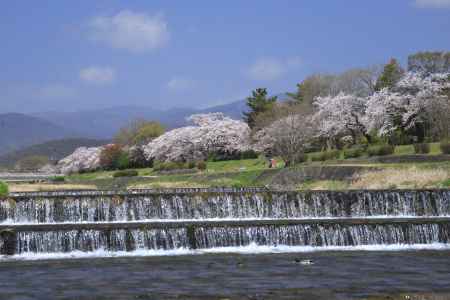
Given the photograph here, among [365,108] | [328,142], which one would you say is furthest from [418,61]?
[328,142]

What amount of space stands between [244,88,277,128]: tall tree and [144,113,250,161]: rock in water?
51.7 inches

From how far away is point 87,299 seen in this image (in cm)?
1873

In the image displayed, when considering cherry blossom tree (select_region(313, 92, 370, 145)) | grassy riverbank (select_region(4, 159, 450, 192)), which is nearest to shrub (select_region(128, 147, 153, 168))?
grassy riverbank (select_region(4, 159, 450, 192))

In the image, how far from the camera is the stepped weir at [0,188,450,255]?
2897cm

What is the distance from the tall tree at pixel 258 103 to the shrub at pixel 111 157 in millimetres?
24559

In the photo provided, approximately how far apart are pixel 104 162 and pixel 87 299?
91.8m

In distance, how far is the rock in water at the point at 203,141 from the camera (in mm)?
88562

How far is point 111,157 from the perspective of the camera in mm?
107688

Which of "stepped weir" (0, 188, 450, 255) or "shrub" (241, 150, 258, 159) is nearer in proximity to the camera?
"stepped weir" (0, 188, 450, 255)

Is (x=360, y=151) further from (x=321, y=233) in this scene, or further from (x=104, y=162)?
(x=104, y=162)

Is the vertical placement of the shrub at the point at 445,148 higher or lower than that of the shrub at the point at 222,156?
lower

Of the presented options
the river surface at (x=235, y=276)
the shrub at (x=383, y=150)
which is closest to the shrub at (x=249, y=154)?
the shrub at (x=383, y=150)

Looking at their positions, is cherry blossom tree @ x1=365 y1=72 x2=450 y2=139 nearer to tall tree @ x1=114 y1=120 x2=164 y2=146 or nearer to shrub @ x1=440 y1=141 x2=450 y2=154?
shrub @ x1=440 y1=141 x2=450 y2=154

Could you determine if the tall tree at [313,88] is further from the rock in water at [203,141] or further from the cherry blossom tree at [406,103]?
the cherry blossom tree at [406,103]
